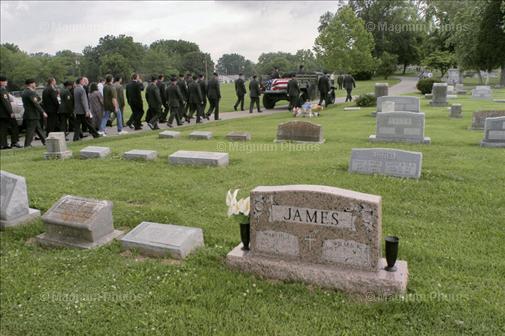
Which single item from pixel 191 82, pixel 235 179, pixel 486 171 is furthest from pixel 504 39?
pixel 235 179

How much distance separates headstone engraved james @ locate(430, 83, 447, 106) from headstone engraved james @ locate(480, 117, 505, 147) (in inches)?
409

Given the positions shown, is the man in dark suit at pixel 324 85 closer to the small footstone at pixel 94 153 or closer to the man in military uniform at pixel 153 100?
the man in military uniform at pixel 153 100

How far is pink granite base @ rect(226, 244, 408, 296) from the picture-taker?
12.9ft

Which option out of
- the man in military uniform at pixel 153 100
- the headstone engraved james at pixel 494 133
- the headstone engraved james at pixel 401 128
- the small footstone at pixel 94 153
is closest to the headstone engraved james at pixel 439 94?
the headstone engraved james at pixel 401 128

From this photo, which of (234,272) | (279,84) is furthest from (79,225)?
(279,84)

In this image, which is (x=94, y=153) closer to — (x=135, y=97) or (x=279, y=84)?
(x=135, y=97)

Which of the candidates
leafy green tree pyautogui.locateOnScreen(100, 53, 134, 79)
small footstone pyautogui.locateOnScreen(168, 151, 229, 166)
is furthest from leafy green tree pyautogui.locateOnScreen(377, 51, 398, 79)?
small footstone pyautogui.locateOnScreen(168, 151, 229, 166)

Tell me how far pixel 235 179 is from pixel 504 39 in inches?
1306

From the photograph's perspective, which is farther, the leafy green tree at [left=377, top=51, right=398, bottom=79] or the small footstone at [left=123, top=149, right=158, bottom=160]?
the leafy green tree at [left=377, top=51, right=398, bottom=79]

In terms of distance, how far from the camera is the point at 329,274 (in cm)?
410

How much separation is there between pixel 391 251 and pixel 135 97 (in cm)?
1309

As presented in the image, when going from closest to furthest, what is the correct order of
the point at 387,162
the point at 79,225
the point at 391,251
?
the point at 391,251 → the point at 79,225 → the point at 387,162

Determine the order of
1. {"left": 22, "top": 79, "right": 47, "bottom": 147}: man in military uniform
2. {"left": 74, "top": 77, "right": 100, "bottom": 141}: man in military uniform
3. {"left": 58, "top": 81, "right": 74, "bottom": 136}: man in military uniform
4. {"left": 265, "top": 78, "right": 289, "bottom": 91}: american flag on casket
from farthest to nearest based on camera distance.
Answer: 1. {"left": 265, "top": 78, "right": 289, "bottom": 91}: american flag on casket
2. {"left": 58, "top": 81, "right": 74, "bottom": 136}: man in military uniform
3. {"left": 74, "top": 77, "right": 100, "bottom": 141}: man in military uniform
4. {"left": 22, "top": 79, "right": 47, "bottom": 147}: man in military uniform

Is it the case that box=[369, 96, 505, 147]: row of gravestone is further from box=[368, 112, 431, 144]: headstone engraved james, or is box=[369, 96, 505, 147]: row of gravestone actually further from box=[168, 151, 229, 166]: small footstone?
box=[168, 151, 229, 166]: small footstone
